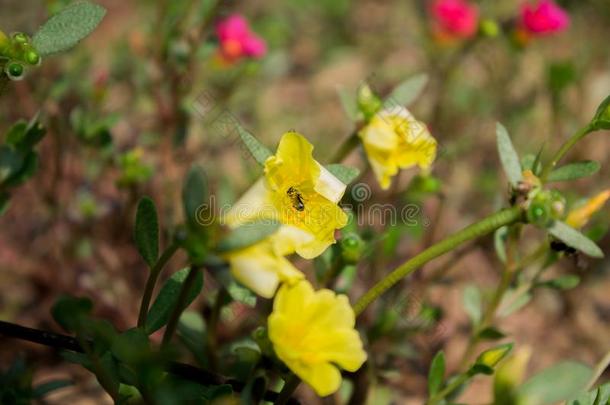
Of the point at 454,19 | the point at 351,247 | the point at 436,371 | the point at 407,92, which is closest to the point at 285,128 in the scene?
the point at 454,19

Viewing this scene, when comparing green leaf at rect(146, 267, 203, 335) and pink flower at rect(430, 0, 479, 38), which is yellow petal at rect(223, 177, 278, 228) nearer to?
green leaf at rect(146, 267, 203, 335)

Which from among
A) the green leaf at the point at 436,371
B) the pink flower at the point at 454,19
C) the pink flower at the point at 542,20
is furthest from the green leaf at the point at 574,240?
the pink flower at the point at 454,19

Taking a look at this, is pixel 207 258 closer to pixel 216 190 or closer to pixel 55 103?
pixel 216 190

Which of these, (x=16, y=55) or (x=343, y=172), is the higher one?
(x=16, y=55)

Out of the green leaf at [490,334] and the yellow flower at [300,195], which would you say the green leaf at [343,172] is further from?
the green leaf at [490,334]

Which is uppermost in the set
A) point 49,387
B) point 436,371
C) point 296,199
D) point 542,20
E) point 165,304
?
point 542,20

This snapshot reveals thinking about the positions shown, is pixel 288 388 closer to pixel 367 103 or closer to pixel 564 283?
pixel 367 103
